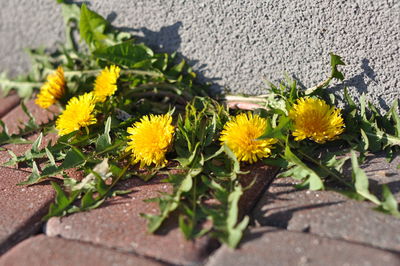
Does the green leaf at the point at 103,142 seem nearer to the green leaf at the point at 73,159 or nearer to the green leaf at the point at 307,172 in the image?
the green leaf at the point at 73,159

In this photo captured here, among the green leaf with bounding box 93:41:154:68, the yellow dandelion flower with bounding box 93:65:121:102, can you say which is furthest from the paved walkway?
the green leaf with bounding box 93:41:154:68

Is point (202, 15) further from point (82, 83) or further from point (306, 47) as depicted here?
point (82, 83)

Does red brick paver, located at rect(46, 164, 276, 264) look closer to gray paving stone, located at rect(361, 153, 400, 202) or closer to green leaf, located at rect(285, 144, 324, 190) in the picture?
green leaf, located at rect(285, 144, 324, 190)

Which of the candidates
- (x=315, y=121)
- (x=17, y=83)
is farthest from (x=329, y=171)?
(x=17, y=83)

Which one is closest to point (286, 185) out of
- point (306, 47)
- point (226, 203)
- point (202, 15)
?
point (226, 203)

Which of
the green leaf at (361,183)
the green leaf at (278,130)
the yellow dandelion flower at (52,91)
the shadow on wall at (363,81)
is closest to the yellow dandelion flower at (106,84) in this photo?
the yellow dandelion flower at (52,91)

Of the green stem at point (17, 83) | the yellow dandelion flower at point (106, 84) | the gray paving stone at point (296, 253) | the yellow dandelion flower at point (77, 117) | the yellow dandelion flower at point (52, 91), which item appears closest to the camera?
the gray paving stone at point (296, 253)
